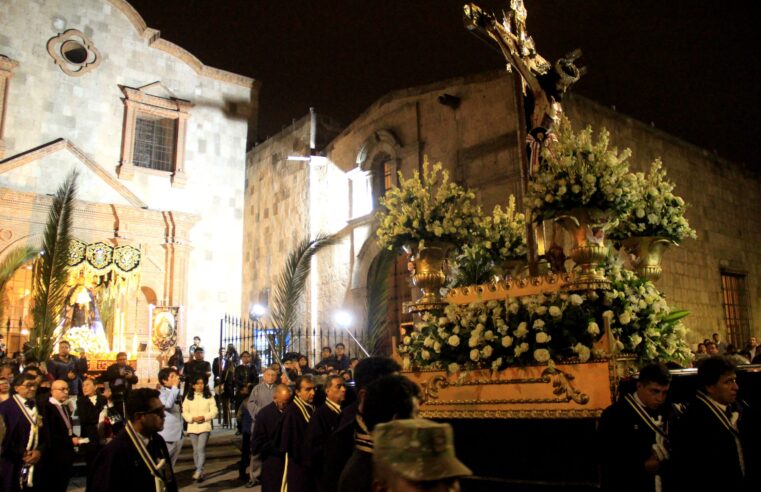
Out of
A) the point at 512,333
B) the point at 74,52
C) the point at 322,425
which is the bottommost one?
the point at 322,425

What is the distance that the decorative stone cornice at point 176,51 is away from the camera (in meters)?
21.7

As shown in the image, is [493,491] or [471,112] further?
[471,112]

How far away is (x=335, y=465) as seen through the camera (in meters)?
4.21

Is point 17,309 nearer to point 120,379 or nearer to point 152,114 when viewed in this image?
point 152,114

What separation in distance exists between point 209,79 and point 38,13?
5721mm

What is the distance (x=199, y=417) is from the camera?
10531 mm

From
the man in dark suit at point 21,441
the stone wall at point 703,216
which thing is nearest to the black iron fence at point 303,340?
the stone wall at point 703,216

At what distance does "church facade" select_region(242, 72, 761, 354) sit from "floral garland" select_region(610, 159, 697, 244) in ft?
20.9

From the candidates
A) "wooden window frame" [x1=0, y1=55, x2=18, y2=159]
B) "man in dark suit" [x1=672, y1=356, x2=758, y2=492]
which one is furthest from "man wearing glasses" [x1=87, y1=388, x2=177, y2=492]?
"wooden window frame" [x1=0, y1=55, x2=18, y2=159]

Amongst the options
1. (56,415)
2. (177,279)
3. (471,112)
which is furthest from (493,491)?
(177,279)

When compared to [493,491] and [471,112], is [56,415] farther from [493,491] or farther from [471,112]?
[471,112]

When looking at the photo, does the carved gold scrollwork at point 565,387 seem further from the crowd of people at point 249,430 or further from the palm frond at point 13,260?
the palm frond at point 13,260

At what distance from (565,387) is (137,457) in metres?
3.48

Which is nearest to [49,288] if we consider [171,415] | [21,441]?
[171,415]
